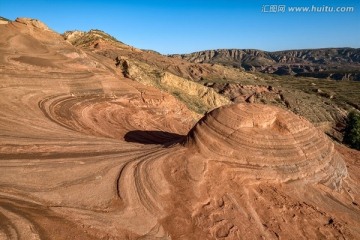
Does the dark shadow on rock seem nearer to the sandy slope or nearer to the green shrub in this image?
the sandy slope

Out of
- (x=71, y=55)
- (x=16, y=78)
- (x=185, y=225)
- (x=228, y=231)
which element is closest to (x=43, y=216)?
(x=185, y=225)

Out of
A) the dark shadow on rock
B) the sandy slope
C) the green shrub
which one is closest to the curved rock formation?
the sandy slope

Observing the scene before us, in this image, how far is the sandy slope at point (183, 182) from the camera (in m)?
9.27

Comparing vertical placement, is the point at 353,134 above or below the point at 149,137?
below

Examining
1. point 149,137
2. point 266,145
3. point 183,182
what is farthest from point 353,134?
point 183,182

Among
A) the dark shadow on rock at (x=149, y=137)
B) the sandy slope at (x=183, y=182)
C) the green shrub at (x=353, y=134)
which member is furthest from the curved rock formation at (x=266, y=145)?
the green shrub at (x=353, y=134)

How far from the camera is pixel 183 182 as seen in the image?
1130cm

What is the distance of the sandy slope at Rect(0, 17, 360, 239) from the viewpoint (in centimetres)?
927

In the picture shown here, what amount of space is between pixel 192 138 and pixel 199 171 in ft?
6.84

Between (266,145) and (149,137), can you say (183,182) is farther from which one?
(149,137)

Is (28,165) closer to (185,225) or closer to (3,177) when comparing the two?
(3,177)

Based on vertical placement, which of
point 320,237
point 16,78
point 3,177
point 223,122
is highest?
point 16,78

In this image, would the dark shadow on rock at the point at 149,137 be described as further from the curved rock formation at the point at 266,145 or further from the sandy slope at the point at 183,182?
the curved rock formation at the point at 266,145

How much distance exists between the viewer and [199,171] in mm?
11711
